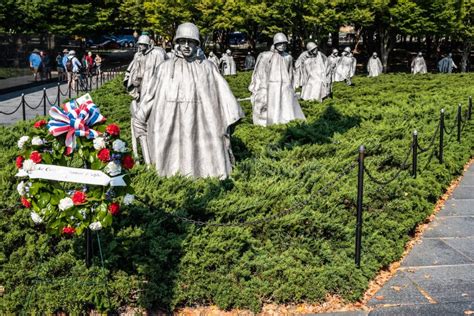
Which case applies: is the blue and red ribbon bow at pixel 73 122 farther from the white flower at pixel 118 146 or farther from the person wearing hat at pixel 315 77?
the person wearing hat at pixel 315 77

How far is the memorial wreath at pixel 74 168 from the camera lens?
509 cm

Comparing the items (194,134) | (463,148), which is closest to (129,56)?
(463,148)

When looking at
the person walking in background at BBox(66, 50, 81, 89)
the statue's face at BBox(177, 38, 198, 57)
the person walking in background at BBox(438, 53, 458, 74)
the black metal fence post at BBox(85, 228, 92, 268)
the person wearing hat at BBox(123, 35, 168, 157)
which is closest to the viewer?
the black metal fence post at BBox(85, 228, 92, 268)

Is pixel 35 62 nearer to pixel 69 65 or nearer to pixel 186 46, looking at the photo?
pixel 69 65

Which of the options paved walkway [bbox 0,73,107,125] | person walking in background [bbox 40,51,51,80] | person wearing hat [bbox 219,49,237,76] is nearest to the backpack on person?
paved walkway [bbox 0,73,107,125]

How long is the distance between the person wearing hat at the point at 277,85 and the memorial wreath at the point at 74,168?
8.72 meters

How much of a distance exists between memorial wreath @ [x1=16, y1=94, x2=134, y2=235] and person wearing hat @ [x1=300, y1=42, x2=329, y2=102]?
571 inches

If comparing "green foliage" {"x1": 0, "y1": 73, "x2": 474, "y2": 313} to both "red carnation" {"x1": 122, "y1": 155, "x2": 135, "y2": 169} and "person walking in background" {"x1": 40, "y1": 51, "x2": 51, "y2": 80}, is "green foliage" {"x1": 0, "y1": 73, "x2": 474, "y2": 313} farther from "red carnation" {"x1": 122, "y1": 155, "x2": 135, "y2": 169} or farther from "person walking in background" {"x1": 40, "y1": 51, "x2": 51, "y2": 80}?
"person walking in background" {"x1": 40, "y1": 51, "x2": 51, "y2": 80}

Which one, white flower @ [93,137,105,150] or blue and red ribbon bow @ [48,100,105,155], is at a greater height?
blue and red ribbon bow @ [48,100,105,155]

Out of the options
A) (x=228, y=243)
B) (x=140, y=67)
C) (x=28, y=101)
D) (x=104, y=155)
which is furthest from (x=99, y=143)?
(x=28, y=101)

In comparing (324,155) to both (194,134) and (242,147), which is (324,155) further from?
(194,134)

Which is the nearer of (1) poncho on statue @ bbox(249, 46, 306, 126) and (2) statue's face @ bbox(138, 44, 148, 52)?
(2) statue's face @ bbox(138, 44, 148, 52)

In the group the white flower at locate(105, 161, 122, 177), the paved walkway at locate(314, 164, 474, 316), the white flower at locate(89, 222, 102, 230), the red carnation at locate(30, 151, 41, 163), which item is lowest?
the paved walkway at locate(314, 164, 474, 316)

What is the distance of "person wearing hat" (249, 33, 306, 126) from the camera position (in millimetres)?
13664
